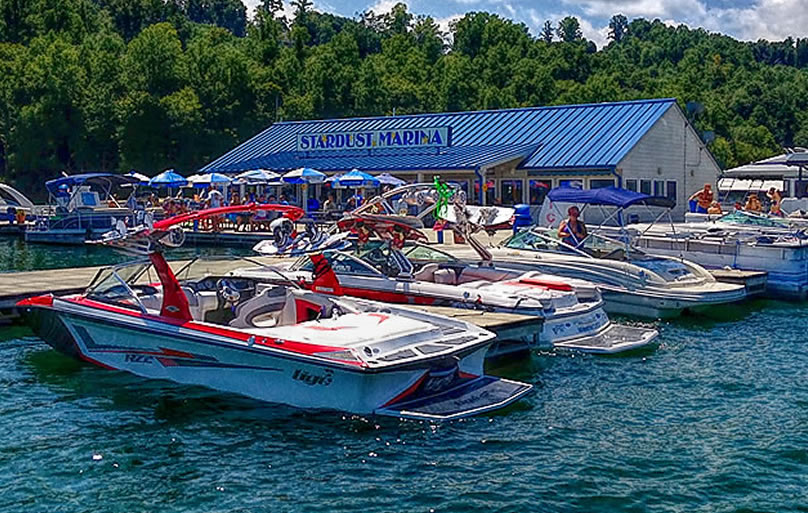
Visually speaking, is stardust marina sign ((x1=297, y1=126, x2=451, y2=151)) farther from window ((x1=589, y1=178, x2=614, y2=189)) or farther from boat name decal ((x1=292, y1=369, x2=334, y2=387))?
boat name decal ((x1=292, y1=369, x2=334, y2=387))

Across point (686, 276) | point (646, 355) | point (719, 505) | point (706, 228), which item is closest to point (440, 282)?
point (646, 355)

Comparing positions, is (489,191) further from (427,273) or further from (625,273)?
(427,273)

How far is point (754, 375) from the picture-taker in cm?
1380

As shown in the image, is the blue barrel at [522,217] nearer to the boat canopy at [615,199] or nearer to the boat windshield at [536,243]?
the boat canopy at [615,199]

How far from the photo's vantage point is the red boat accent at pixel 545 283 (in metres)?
15.7

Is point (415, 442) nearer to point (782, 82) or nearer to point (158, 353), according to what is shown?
point (158, 353)

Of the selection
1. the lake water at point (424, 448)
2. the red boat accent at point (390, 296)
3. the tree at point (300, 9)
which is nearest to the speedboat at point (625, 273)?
the red boat accent at point (390, 296)

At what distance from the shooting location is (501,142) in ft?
136

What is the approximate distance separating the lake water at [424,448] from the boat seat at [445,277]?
320 centimetres

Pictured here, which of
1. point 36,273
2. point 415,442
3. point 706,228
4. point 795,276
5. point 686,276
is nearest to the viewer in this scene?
point 415,442

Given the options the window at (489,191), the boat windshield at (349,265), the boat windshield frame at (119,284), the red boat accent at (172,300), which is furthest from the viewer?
the window at (489,191)

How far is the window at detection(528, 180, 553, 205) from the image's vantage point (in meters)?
38.5

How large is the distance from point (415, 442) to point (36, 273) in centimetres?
1281

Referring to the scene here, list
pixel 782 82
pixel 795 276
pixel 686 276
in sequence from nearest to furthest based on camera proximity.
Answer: pixel 686 276, pixel 795 276, pixel 782 82
